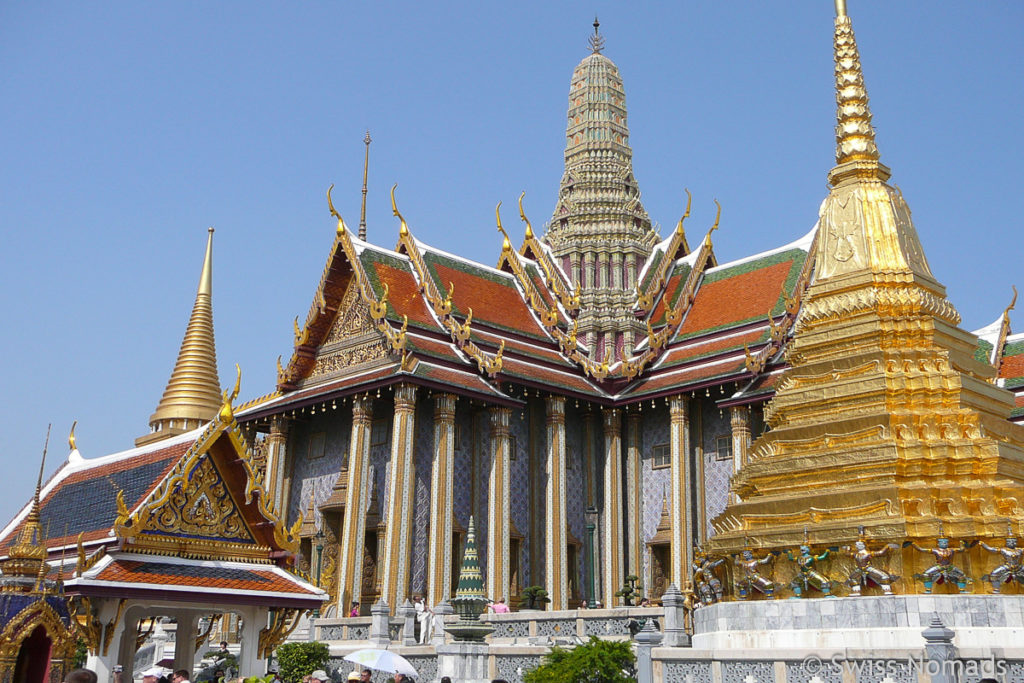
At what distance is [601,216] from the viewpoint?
2806 cm

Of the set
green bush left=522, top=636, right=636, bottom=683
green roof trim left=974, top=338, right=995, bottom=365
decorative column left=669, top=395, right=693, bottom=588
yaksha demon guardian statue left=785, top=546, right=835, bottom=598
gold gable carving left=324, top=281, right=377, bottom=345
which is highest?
gold gable carving left=324, top=281, right=377, bottom=345

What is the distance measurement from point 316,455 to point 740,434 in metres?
8.73

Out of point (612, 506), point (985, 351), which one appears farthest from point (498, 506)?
point (985, 351)

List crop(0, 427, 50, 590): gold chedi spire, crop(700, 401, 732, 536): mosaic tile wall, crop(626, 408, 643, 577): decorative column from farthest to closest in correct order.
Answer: crop(626, 408, 643, 577): decorative column → crop(700, 401, 732, 536): mosaic tile wall → crop(0, 427, 50, 590): gold chedi spire

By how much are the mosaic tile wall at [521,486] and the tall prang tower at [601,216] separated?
10.3 ft

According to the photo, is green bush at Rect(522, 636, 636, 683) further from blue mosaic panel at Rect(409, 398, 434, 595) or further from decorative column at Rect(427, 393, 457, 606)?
blue mosaic panel at Rect(409, 398, 434, 595)

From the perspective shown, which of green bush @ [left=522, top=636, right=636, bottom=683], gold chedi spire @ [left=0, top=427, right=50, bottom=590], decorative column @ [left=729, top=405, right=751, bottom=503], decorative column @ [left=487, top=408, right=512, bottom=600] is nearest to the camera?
gold chedi spire @ [left=0, top=427, right=50, bottom=590]

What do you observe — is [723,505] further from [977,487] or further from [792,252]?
[977,487]

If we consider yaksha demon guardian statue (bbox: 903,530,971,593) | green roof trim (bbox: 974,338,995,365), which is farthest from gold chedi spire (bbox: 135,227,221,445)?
yaksha demon guardian statue (bbox: 903,530,971,593)

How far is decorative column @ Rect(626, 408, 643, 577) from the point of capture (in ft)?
75.8

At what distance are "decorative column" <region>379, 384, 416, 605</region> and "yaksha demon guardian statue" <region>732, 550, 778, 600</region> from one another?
8297 millimetres

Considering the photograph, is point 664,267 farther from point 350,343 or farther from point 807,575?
point 807,575

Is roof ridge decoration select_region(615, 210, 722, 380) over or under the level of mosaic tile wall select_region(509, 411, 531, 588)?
over

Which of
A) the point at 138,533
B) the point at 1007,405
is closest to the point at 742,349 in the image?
the point at 1007,405
